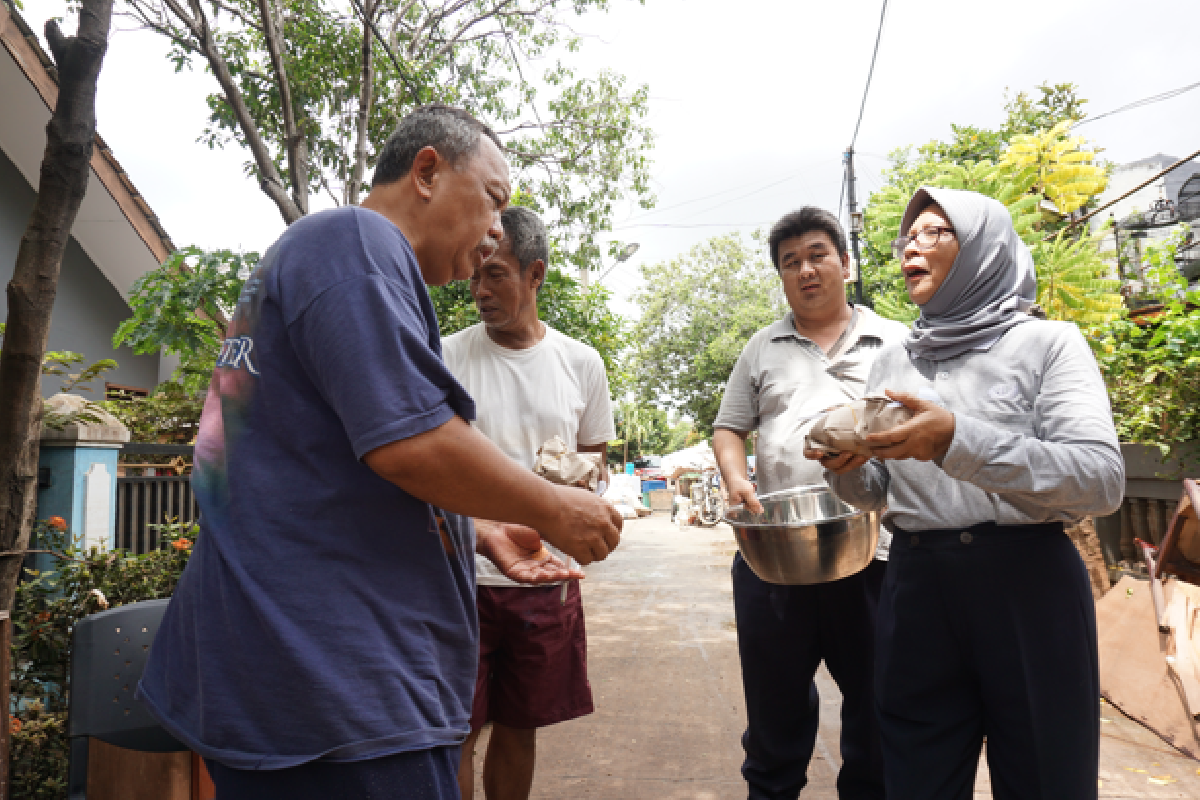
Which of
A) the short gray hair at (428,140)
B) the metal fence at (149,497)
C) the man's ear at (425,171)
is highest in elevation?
the short gray hair at (428,140)

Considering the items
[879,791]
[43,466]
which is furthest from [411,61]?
[879,791]

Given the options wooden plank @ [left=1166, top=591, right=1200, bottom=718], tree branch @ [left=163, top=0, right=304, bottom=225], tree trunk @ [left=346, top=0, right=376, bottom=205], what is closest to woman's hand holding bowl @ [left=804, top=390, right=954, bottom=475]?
wooden plank @ [left=1166, top=591, right=1200, bottom=718]

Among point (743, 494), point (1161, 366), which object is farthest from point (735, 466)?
point (1161, 366)

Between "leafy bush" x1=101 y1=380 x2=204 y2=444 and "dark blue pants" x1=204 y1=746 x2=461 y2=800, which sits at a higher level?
"leafy bush" x1=101 y1=380 x2=204 y2=444

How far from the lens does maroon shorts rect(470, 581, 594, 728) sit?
2506 mm

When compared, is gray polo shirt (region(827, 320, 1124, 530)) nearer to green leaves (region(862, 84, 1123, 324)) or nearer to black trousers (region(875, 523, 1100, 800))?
black trousers (region(875, 523, 1100, 800))

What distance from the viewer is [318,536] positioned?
45.9 inches

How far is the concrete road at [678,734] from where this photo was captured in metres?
3.52

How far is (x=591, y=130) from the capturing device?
917 centimetres

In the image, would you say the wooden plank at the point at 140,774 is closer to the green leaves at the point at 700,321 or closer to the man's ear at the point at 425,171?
the man's ear at the point at 425,171

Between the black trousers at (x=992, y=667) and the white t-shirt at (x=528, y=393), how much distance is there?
1088 mm

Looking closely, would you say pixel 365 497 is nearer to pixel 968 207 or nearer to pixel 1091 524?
pixel 968 207

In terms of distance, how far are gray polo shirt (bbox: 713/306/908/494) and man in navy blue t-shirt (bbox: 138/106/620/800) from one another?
5.65ft

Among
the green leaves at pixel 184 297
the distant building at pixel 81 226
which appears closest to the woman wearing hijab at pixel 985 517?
the green leaves at pixel 184 297
